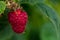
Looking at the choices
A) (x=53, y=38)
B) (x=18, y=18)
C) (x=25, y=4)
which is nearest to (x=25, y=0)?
(x=25, y=4)

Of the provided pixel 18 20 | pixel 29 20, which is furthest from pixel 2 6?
pixel 29 20

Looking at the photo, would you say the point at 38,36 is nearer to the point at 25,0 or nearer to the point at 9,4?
the point at 25,0

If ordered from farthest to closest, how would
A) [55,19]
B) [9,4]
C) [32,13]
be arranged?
[32,13]
[55,19]
[9,4]

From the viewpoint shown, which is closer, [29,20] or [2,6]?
[2,6]

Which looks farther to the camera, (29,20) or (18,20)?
(29,20)

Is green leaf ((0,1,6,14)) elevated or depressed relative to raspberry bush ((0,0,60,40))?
elevated

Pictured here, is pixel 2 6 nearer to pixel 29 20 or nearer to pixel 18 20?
pixel 18 20

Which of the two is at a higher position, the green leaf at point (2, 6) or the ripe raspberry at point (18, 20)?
the green leaf at point (2, 6)

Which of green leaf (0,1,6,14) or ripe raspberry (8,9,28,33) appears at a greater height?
green leaf (0,1,6,14)
